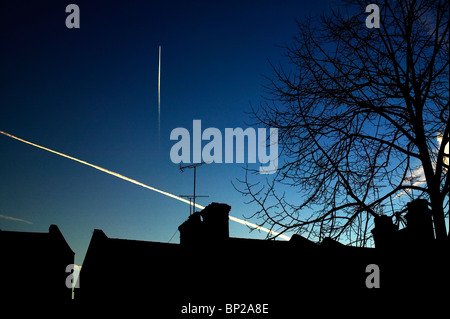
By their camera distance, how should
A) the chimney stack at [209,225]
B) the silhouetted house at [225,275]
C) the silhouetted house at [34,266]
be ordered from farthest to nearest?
the silhouetted house at [34,266]
the chimney stack at [209,225]
the silhouetted house at [225,275]

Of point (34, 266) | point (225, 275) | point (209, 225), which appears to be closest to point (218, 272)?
point (225, 275)

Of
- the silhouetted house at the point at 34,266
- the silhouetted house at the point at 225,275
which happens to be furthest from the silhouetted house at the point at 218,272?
the silhouetted house at the point at 34,266

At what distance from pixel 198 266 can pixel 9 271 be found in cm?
1748

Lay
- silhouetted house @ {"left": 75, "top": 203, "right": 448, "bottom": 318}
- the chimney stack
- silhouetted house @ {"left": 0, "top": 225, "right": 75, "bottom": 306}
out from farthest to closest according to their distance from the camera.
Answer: silhouetted house @ {"left": 0, "top": 225, "right": 75, "bottom": 306} < the chimney stack < silhouetted house @ {"left": 75, "top": 203, "right": 448, "bottom": 318}

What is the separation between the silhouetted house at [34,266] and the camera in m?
24.3

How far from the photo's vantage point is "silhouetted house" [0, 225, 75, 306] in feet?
79.8

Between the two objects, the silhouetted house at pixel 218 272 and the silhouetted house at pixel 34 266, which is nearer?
the silhouetted house at pixel 218 272

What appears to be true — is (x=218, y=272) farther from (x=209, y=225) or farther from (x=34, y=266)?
(x=34, y=266)

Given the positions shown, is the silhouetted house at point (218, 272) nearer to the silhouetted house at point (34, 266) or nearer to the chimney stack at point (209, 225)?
the chimney stack at point (209, 225)

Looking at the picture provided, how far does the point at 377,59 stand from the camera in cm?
736

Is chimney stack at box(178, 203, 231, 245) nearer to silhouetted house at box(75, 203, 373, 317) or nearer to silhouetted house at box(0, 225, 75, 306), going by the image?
silhouetted house at box(75, 203, 373, 317)

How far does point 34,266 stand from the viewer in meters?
25.7

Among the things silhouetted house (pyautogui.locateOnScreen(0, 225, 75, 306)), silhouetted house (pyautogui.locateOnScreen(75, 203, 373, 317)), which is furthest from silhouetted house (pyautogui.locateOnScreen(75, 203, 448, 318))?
silhouetted house (pyautogui.locateOnScreen(0, 225, 75, 306))

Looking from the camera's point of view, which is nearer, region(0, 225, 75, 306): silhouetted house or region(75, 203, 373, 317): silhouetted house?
region(75, 203, 373, 317): silhouetted house
